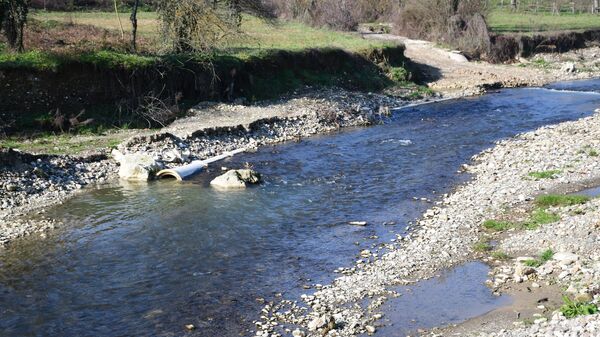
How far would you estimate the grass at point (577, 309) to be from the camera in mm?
11047

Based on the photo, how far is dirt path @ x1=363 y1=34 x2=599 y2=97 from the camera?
44853 millimetres

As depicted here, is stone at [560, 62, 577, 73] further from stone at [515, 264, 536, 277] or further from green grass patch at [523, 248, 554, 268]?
stone at [515, 264, 536, 277]

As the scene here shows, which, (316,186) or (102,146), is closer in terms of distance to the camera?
(316,186)

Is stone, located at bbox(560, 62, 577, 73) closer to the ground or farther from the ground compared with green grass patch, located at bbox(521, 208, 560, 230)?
closer to the ground

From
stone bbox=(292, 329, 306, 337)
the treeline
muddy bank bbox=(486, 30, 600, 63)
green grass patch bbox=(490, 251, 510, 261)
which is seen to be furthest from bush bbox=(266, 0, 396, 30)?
stone bbox=(292, 329, 306, 337)

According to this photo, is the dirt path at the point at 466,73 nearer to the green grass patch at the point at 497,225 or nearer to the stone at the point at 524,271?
the green grass patch at the point at 497,225

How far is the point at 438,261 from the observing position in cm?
1535

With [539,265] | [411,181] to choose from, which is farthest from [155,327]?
[411,181]

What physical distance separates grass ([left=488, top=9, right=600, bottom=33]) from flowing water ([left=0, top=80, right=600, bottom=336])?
40.8 m

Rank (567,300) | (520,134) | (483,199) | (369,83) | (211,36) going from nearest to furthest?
(567,300), (483,199), (520,134), (211,36), (369,83)

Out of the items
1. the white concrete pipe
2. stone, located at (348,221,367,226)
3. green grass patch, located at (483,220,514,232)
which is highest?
green grass patch, located at (483,220,514,232)

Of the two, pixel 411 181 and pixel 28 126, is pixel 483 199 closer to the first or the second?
pixel 411 181

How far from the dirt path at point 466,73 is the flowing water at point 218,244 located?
1723 cm

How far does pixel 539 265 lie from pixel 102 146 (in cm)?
1734
